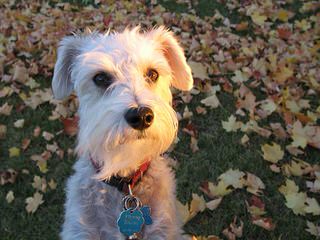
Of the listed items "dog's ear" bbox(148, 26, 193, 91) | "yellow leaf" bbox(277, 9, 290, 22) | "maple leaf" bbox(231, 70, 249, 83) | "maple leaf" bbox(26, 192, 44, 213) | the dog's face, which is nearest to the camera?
the dog's face

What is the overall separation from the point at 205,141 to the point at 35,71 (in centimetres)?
295

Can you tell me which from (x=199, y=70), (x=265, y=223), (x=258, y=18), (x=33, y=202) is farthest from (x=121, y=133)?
(x=258, y=18)

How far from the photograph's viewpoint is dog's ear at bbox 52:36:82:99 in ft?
12.9

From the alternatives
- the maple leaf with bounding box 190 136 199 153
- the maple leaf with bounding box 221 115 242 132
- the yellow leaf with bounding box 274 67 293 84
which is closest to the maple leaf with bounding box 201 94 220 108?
the maple leaf with bounding box 221 115 242 132

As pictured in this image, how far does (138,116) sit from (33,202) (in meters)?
2.64

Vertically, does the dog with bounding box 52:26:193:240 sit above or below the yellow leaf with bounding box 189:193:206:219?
above

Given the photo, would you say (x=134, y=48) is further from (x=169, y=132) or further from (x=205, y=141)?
(x=205, y=141)

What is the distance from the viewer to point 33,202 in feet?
16.7

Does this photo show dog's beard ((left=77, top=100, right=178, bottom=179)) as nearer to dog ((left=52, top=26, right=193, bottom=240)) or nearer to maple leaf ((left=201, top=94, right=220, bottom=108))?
dog ((left=52, top=26, right=193, bottom=240))

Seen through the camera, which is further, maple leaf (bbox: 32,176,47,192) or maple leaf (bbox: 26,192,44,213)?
maple leaf (bbox: 32,176,47,192)

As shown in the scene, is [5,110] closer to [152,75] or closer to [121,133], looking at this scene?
[152,75]

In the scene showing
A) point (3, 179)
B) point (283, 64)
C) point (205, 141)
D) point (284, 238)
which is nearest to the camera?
point (284, 238)

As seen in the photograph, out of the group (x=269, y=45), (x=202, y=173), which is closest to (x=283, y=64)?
(x=269, y=45)

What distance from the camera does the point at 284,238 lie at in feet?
15.4
